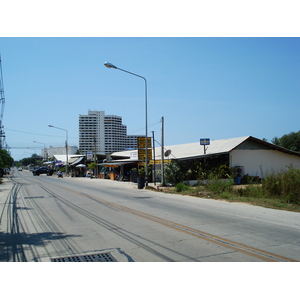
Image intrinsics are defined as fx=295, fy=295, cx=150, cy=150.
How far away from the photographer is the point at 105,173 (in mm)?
46844

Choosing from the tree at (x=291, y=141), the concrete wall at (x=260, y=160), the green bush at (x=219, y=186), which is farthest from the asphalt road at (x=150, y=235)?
the tree at (x=291, y=141)

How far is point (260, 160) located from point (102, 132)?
70514 mm

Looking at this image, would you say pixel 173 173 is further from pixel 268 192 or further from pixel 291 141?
pixel 291 141

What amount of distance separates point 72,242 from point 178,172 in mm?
19141

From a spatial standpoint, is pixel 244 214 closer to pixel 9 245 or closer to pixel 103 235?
pixel 103 235

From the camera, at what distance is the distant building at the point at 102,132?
93.6 metres

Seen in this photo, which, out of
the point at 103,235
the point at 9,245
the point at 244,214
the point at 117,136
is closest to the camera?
the point at 9,245

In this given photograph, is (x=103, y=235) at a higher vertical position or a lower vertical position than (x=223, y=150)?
lower

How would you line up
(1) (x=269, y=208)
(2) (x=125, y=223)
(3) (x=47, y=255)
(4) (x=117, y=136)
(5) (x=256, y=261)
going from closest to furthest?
1. (5) (x=256, y=261)
2. (3) (x=47, y=255)
3. (2) (x=125, y=223)
4. (1) (x=269, y=208)
5. (4) (x=117, y=136)

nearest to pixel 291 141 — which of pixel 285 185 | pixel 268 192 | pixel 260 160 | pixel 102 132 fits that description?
pixel 260 160

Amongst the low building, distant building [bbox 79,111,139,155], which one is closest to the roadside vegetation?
the low building

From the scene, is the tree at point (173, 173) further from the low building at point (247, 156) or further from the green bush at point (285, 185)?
the green bush at point (285, 185)

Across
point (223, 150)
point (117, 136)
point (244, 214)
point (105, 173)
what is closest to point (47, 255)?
point (244, 214)

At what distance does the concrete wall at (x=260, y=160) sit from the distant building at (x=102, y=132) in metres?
65.2
